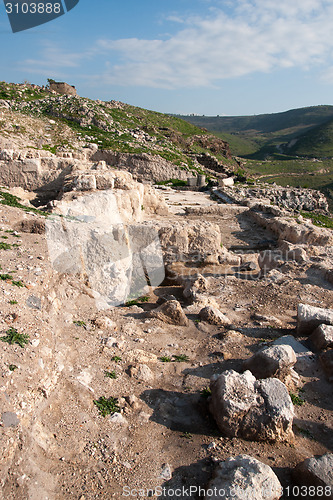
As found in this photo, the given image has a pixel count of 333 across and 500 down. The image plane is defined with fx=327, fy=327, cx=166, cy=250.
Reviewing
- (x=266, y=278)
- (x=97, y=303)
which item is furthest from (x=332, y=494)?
(x=266, y=278)

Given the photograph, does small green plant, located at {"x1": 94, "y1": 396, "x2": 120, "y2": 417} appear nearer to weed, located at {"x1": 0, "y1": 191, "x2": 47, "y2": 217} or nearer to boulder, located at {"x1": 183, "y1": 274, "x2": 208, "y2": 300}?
boulder, located at {"x1": 183, "y1": 274, "x2": 208, "y2": 300}

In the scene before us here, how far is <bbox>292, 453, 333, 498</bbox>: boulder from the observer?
106 inches

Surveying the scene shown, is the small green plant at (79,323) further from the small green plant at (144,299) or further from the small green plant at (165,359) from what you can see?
the small green plant at (144,299)

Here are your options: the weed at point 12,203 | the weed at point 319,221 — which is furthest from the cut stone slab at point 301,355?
the weed at point 319,221

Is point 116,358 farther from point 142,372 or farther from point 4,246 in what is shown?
point 4,246

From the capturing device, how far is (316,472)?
2734mm

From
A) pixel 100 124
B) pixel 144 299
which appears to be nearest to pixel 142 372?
pixel 144 299

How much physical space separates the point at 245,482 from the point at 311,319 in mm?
3158

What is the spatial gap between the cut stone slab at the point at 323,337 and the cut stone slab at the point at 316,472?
2.11 m

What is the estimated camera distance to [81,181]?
8781mm

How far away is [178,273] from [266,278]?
2.01 meters

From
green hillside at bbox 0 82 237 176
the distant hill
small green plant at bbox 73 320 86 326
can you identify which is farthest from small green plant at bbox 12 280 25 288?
the distant hill

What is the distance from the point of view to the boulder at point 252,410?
3.28 m

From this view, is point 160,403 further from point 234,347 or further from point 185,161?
point 185,161
